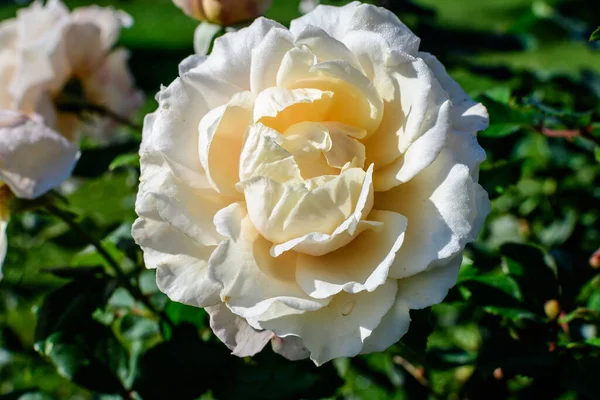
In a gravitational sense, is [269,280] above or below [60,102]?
above

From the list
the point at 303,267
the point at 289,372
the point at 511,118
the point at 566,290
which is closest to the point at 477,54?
the point at 511,118

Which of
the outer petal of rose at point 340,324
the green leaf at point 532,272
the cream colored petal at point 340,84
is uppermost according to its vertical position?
the cream colored petal at point 340,84

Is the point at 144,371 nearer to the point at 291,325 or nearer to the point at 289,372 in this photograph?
the point at 289,372

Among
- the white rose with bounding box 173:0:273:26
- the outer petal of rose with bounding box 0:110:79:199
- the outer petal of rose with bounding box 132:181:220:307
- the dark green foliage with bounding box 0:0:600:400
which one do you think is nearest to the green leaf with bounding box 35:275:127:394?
the dark green foliage with bounding box 0:0:600:400

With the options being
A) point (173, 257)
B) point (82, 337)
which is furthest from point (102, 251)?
point (173, 257)

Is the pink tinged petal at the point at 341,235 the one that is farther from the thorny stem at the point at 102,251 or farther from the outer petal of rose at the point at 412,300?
the thorny stem at the point at 102,251

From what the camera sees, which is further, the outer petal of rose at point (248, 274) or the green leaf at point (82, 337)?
the green leaf at point (82, 337)

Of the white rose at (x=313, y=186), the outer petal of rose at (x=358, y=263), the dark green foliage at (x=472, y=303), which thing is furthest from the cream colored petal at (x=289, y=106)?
the dark green foliage at (x=472, y=303)
